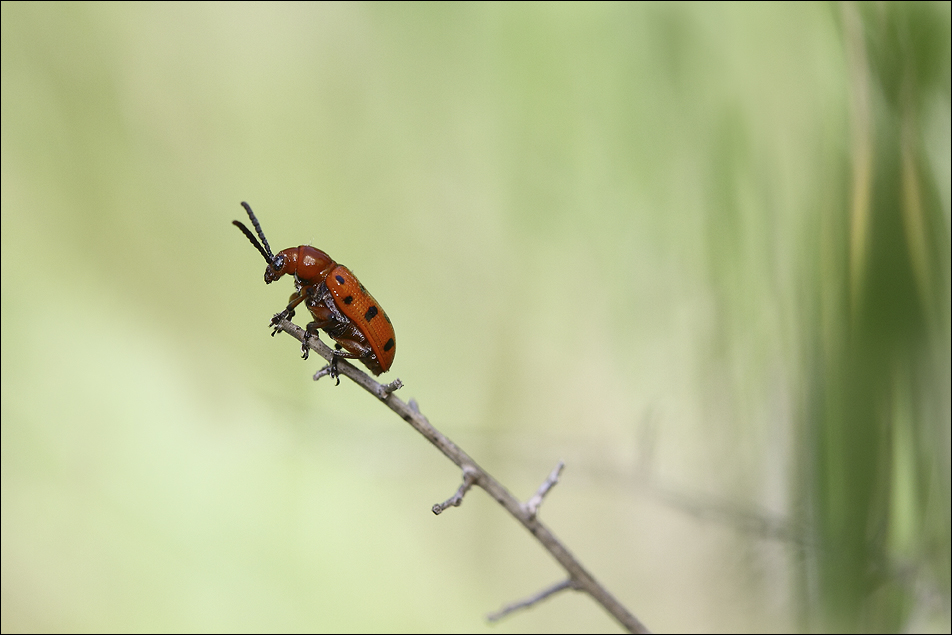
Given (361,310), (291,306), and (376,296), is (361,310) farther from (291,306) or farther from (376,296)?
(376,296)

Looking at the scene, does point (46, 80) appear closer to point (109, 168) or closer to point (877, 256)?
point (109, 168)

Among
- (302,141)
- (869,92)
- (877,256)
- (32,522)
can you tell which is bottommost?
(32,522)

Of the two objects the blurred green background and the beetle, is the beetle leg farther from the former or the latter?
the blurred green background

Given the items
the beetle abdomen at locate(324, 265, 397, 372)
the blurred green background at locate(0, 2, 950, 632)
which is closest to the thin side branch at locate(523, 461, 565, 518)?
the beetle abdomen at locate(324, 265, 397, 372)


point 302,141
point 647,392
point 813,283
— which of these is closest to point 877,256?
point 813,283

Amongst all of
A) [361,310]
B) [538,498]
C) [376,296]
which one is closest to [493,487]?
[538,498]
